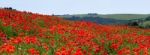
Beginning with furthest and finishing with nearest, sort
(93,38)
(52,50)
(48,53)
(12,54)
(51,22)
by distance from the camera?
(51,22) < (93,38) < (52,50) < (48,53) < (12,54)

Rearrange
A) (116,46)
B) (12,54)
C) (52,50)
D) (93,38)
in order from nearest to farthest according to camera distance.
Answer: (12,54) → (52,50) → (116,46) → (93,38)

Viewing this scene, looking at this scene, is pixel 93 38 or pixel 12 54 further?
pixel 93 38

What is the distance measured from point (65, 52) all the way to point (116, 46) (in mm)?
6550

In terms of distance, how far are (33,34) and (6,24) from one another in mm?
1543

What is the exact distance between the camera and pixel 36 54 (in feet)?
51.9

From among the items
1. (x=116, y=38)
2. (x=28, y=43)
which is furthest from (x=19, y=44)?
(x=116, y=38)

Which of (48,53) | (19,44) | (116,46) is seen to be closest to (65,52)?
(48,53)

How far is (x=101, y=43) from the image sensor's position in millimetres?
23562

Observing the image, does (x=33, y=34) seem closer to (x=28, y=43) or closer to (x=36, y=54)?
(x=28, y=43)

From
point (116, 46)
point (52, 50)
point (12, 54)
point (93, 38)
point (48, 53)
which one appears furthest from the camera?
point (93, 38)

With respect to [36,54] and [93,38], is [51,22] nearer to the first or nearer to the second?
[93,38]

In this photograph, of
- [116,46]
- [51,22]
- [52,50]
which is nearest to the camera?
[52,50]

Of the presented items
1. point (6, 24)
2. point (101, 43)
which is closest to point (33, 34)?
point (6, 24)

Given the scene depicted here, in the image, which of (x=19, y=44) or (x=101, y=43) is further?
(x=101, y=43)
